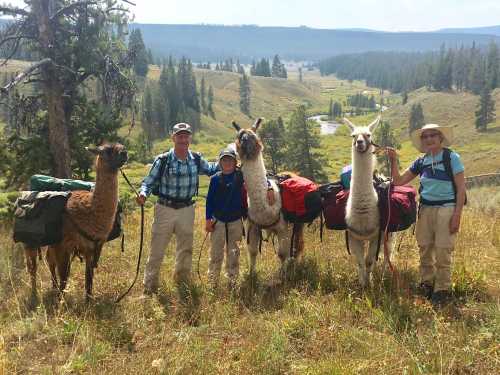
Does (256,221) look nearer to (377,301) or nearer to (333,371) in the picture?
(377,301)

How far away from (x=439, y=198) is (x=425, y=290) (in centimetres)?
139

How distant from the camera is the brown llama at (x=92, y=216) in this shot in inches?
223

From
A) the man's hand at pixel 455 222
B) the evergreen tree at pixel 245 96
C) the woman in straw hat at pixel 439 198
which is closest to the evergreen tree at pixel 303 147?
the woman in straw hat at pixel 439 198

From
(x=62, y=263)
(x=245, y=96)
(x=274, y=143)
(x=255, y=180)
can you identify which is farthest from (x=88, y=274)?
(x=245, y=96)

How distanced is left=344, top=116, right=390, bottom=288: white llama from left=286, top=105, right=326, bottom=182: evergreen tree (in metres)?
35.6

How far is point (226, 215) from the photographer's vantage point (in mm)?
6594

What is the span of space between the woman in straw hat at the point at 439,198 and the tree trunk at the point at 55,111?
26.0 feet

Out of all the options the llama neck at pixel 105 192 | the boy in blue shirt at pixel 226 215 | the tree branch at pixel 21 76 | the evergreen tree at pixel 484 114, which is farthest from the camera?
the evergreen tree at pixel 484 114

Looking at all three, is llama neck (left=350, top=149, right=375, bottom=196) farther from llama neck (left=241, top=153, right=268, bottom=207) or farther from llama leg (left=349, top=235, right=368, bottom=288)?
llama neck (left=241, top=153, right=268, bottom=207)

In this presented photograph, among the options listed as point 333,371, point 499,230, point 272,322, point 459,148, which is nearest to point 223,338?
point 272,322

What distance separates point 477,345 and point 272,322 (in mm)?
2166

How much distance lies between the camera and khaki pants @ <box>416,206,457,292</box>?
5562 millimetres

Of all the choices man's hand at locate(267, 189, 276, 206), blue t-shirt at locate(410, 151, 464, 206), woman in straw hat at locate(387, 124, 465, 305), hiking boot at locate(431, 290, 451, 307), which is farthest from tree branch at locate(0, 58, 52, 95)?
hiking boot at locate(431, 290, 451, 307)

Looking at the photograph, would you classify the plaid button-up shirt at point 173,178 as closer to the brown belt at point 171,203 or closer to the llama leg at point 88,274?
the brown belt at point 171,203
